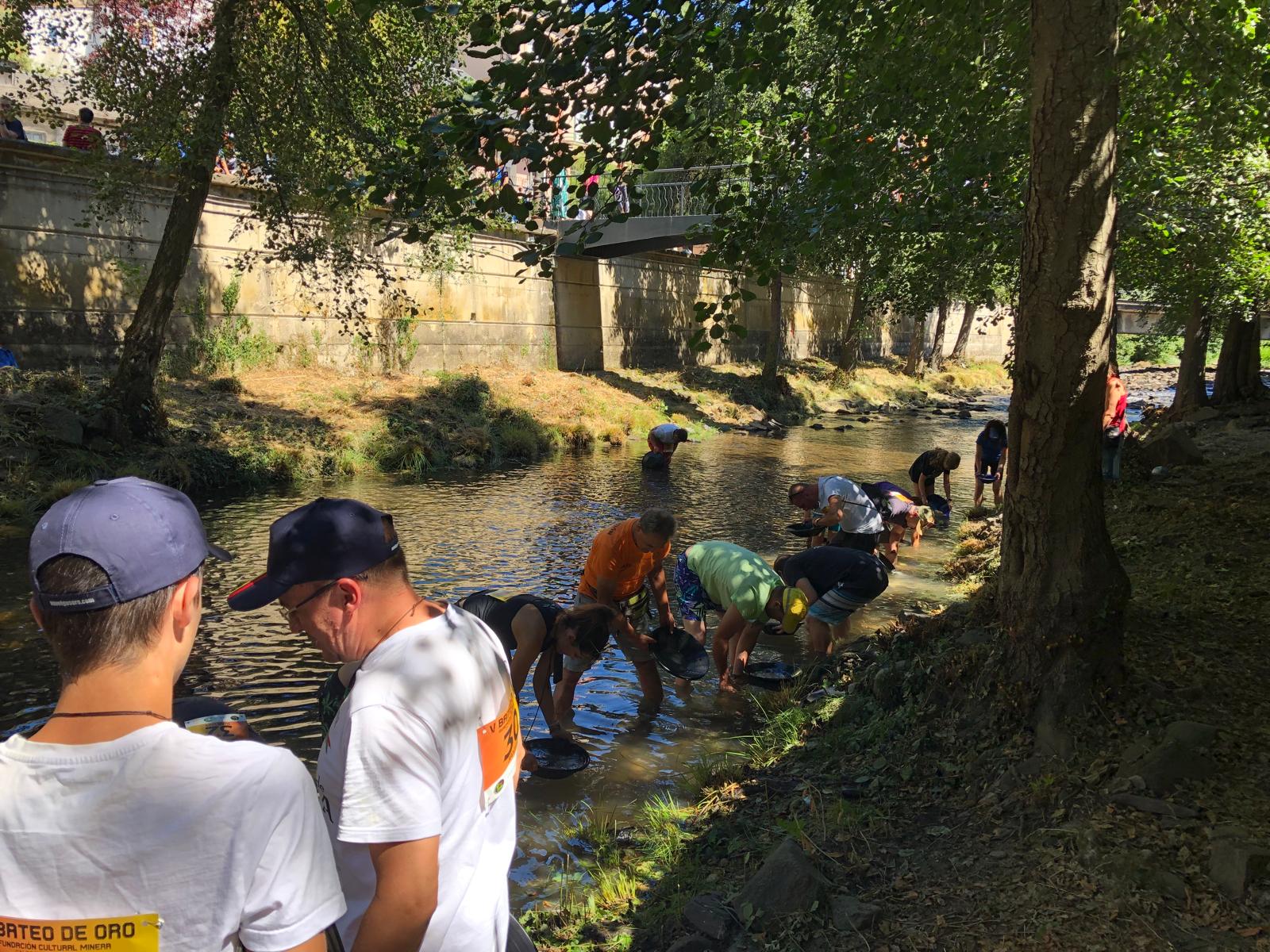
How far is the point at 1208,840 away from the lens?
3258 mm

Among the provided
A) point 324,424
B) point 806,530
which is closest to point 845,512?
point 806,530

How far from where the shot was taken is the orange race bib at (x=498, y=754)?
199 centimetres

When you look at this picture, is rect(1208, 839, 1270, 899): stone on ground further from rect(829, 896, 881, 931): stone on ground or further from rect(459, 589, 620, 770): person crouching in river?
rect(459, 589, 620, 770): person crouching in river

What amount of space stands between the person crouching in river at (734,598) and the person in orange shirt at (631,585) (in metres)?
0.40

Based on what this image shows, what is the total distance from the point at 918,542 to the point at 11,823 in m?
11.1

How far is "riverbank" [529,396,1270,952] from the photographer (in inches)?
124

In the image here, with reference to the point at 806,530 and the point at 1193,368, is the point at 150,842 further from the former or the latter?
the point at 1193,368

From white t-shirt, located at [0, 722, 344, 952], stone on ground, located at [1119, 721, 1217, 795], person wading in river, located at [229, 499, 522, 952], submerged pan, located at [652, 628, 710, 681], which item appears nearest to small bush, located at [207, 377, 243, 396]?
submerged pan, located at [652, 628, 710, 681]

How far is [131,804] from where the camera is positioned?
134cm

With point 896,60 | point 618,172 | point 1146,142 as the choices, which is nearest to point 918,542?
point 1146,142

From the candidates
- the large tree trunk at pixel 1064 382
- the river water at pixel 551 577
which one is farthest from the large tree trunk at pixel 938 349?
the large tree trunk at pixel 1064 382

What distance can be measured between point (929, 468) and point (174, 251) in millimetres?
10961

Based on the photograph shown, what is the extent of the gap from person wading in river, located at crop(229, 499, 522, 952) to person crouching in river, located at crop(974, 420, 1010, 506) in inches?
458

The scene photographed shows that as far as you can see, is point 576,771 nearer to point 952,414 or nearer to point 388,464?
point 388,464
